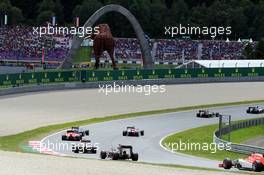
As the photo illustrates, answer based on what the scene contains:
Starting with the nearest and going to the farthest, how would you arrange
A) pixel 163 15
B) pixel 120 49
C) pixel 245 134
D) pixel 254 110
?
pixel 245 134 < pixel 254 110 < pixel 120 49 < pixel 163 15

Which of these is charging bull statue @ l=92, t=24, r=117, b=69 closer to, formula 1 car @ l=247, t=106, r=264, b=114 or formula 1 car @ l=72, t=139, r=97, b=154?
formula 1 car @ l=247, t=106, r=264, b=114

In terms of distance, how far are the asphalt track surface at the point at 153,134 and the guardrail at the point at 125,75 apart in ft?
52.3

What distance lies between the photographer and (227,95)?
60562 millimetres

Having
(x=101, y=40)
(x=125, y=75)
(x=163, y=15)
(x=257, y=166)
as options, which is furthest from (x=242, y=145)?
(x=163, y=15)

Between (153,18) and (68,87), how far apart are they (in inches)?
3166

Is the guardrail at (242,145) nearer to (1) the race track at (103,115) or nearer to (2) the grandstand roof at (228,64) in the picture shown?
(1) the race track at (103,115)

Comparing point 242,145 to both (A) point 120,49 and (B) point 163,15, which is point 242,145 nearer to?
(A) point 120,49

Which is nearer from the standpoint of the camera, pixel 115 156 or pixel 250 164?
pixel 250 164

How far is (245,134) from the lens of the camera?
3866cm

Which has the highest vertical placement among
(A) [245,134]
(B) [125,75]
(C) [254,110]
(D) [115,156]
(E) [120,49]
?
A: (E) [120,49]

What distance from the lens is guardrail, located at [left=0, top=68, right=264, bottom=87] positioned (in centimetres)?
5826

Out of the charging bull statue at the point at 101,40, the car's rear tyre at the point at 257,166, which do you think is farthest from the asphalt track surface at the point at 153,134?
the charging bull statue at the point at 101,40

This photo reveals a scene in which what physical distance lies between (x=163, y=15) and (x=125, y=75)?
2955 inches

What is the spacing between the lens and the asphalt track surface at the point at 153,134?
28216 millimetres
